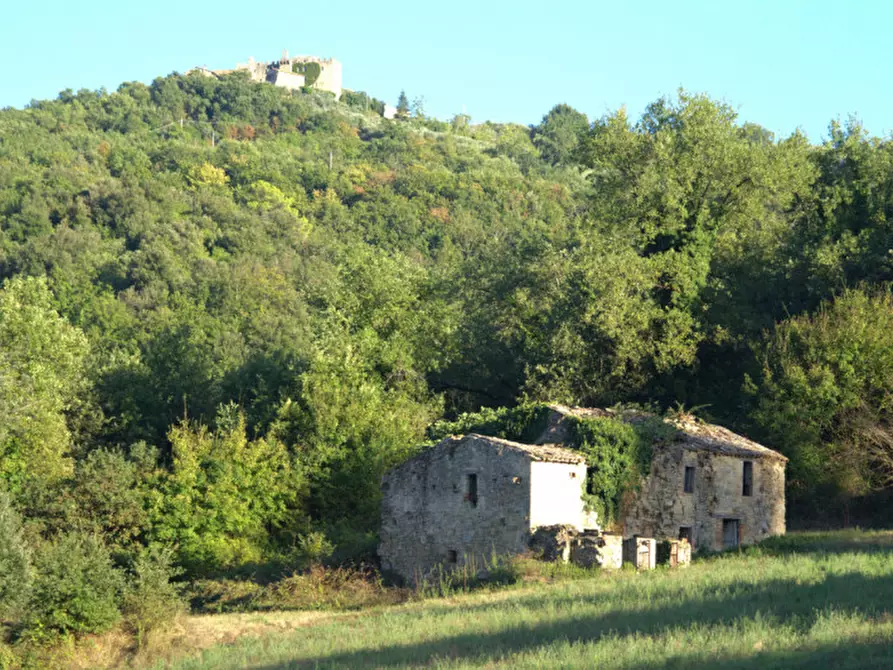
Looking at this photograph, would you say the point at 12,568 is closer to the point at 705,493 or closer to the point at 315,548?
the point at 315,548

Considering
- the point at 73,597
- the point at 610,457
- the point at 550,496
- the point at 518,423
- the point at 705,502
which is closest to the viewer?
the point at 73,597

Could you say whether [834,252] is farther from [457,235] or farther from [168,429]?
[457,235]

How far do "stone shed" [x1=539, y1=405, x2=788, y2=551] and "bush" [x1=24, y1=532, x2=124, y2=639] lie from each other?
1427cm

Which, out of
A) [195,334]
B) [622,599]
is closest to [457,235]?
[195,334]

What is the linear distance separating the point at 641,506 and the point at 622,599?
39.5 feet

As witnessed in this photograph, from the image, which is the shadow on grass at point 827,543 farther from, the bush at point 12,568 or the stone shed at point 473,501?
the bush at point 12,568

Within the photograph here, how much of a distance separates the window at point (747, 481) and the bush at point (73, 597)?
775 inches

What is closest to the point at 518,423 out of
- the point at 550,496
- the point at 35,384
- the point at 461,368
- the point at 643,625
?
the point at 550,496

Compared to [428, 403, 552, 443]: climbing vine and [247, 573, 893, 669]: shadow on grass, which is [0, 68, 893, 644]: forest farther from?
[247, 573, 893, 669]: shadow on grass

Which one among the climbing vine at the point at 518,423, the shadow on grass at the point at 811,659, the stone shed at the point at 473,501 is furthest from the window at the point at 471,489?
the shadow on grass at the point at 811,659

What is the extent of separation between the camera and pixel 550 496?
34.3m

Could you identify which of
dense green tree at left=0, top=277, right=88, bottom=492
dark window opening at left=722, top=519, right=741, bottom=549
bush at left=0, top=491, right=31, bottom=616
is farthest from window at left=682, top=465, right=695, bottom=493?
dense green tree at left=0, top=277, right=88, bottom=492

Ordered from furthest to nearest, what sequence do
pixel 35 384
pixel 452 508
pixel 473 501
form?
pixel 35 384 → pixel 452 508 → pixel 473 501

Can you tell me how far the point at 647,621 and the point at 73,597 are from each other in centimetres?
1540
